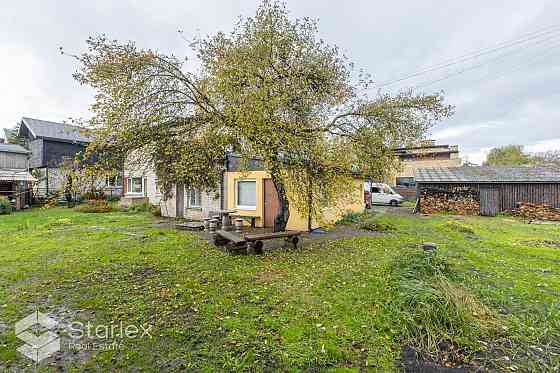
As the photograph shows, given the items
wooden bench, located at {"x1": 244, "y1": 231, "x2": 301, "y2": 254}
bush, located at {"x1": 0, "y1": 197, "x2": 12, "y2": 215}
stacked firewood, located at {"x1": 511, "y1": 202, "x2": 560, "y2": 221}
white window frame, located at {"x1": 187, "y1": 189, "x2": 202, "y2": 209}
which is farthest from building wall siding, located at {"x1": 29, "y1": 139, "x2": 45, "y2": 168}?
stacked firewood, located at {"x1": 511, "y1": 202, "x2": 560, "y2": 221}

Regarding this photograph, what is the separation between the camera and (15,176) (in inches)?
760

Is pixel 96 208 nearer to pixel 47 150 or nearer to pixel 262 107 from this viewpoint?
pixel 47 150

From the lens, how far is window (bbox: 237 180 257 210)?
1252 cm

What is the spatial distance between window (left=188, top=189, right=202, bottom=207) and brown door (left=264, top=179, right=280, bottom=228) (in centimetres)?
399

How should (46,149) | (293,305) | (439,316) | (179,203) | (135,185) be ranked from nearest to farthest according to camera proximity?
1. (439,316)
2. (293,305)
3. (179,203)
4. (135,185)
5. (46,149)

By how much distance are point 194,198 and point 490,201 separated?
17544 mm

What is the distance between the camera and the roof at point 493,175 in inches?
675

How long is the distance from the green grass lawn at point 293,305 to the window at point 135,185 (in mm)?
12202

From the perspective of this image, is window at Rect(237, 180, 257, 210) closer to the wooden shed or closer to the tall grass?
the tall grass

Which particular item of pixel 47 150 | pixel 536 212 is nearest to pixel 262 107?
pixel 536 212

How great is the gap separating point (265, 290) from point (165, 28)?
806cm

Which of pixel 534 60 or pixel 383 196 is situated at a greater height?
pixel 534 60

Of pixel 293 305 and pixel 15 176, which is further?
pixel 15 176

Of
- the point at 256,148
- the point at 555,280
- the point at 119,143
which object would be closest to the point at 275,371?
the point at 256,148
